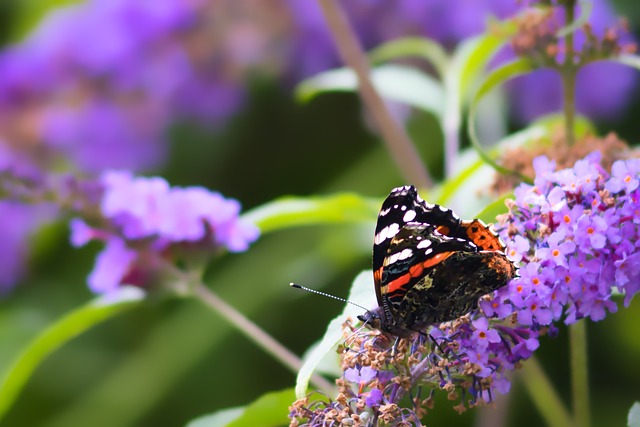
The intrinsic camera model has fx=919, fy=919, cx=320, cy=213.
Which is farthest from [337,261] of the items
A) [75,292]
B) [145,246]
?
[75,292]

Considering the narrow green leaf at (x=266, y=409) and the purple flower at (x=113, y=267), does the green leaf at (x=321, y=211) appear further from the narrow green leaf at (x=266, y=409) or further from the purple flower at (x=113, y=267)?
the narrow green leaf at (x=266, y=409)

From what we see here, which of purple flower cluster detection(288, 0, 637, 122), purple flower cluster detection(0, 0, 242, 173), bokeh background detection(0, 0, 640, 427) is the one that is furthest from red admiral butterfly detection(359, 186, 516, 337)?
purple flower cluster detection(0, 0, 242, 173)

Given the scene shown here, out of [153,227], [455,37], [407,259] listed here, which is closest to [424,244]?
[407,259]

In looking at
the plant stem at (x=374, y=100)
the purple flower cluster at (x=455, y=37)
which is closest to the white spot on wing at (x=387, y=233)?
the plant stem at (x=374, y=100)

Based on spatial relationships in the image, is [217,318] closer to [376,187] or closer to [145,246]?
[376,187]

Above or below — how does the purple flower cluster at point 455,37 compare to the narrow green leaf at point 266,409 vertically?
above

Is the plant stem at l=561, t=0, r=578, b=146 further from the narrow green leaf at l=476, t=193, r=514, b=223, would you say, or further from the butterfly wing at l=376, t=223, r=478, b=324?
the butterfly wing at l=376, t=223, r=478, b=324
